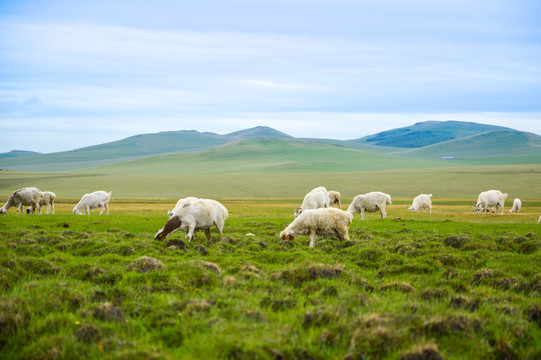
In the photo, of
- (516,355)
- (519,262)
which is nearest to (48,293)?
(516,355)

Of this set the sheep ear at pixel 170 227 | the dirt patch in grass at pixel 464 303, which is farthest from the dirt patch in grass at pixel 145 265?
the dirt patch in grass at pixel 464 303

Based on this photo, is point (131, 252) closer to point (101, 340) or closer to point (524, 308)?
point (101, 340)

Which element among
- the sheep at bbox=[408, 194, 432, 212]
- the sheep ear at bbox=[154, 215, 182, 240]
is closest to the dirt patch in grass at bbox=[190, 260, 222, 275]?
the sheep ear at bbox=[154, 215, 182, 240]

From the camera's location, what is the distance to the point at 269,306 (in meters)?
9.04

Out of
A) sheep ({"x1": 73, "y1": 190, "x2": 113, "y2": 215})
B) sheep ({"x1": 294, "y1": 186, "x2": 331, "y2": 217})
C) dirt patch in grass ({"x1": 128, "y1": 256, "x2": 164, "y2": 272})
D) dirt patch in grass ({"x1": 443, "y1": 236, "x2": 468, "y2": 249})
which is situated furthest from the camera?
sheep ({"x1": 73, "y1": 190, "x2": 113, "y2": 215})

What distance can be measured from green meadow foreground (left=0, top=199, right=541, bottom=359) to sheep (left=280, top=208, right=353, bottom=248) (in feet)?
8.89

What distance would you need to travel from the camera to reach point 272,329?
7629 mm

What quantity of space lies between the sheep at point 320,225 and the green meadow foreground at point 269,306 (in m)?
2.71

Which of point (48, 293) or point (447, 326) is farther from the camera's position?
point (48, 293)

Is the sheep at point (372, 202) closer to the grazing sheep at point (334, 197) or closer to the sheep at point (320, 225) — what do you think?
the grazing sheep at point (334, 197)

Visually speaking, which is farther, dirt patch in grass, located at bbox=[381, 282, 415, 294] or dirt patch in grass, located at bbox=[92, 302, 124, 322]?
dirt patch in grass, located at bbox=[381, 282, 415, 294]

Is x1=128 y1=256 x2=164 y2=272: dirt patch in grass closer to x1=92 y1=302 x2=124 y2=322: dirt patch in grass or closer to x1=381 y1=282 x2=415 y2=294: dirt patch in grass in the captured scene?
x1=92 y1=302 x2=124 y2=322: dirt patch in grass

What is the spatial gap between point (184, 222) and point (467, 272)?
1103 centimetres

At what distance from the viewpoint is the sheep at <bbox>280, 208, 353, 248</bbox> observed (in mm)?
18245
